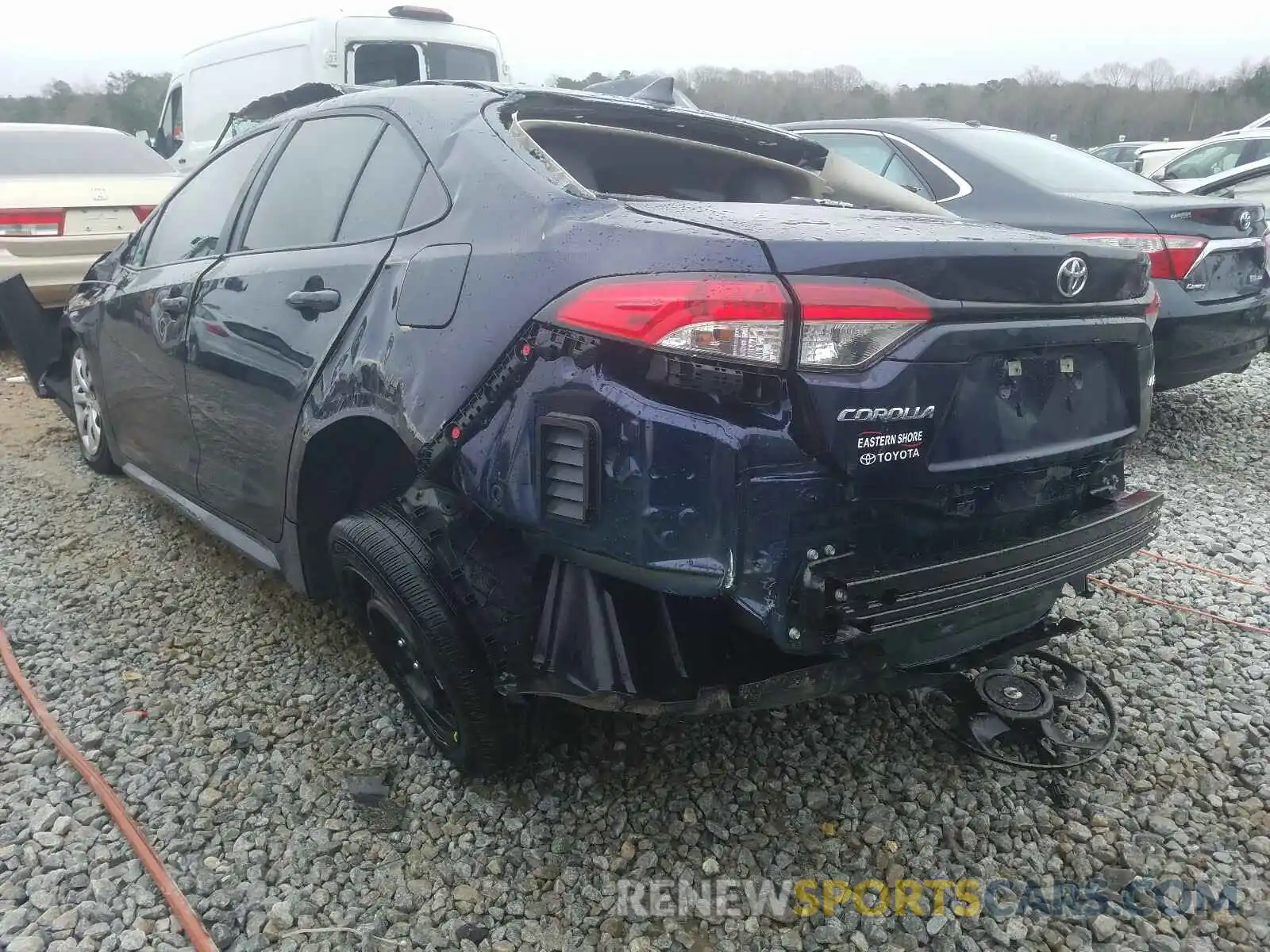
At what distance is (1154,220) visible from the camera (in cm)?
425

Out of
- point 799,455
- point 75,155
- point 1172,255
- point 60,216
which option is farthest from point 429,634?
point 75,155

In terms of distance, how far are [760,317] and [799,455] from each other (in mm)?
250

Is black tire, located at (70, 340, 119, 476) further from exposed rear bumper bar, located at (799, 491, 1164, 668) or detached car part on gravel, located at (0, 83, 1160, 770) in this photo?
exposed rear bumper bar, located at (799, 491, 1164, 668)

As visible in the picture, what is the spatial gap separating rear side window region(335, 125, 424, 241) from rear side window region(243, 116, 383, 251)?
0.18 feet

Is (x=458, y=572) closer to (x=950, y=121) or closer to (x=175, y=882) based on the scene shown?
(x=175, y=882)

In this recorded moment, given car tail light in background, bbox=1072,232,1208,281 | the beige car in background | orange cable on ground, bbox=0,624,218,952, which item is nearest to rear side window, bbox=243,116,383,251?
orange cable on ground, bbox=0,624,218,952

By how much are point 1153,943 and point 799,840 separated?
2.37 ft

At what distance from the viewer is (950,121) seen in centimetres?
547

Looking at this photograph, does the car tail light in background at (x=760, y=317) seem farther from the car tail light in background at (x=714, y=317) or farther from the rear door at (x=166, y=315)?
the rear door at (x=166, y=315)

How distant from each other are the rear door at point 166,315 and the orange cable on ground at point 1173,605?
323 centimetres

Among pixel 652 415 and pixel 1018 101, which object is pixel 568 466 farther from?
A: pixel 1018 101

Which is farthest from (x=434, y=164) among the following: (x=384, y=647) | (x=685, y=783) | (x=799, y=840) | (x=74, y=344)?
(x=74, y=344)

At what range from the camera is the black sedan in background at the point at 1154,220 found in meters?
4.23

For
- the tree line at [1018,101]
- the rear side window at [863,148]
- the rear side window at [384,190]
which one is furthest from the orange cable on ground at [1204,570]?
the tree line at [1018,101]
